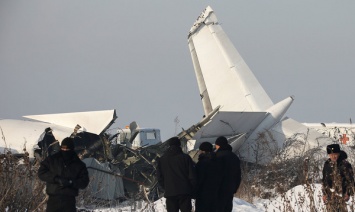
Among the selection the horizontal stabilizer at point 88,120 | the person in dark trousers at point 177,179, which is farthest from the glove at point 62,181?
the horizontal stabilizer at point 88,120

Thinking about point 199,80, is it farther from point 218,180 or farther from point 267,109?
point 218,180

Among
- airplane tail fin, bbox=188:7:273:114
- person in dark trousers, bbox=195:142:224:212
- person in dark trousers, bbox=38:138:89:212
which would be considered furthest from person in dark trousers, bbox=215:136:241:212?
airplane tail fin, bbox=188:7:273:114

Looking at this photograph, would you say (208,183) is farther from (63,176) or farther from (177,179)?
(63,176)

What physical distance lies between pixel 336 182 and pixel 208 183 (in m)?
2.78

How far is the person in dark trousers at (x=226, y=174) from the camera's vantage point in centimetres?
1345

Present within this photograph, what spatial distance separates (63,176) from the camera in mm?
10562

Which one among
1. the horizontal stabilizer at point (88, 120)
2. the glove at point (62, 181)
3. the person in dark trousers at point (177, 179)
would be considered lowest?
the glove at point (62, 181)

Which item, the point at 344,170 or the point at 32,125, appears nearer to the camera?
the point at 344,170

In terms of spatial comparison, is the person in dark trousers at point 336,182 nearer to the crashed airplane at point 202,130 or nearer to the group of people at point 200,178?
the group of people at point 200,178

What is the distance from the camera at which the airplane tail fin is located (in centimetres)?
3225

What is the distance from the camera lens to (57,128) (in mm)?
23516

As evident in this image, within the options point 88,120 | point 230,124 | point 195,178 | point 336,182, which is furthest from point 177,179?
point 230,124

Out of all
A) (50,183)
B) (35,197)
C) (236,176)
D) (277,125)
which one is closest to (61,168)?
(50,183)

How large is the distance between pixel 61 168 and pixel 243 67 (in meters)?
23.7
